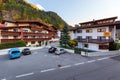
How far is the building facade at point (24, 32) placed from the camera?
105 ft

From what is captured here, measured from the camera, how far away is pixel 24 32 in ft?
118

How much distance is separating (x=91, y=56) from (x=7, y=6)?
2742 inches

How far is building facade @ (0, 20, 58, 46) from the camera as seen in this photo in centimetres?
3205

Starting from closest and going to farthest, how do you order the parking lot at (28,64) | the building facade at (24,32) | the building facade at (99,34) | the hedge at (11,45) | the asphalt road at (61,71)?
the asphalt road at (61,71) < the parking lot at (28,64) < the hedge at (11,45) < the building facade at (99,34) < the building facade at (24,32)

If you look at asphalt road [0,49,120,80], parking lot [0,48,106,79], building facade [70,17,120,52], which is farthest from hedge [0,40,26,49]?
building facade [70,17,120,52]

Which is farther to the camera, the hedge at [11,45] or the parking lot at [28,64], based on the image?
the hedge at [11,45]

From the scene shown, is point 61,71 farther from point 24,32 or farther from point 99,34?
point 24,32

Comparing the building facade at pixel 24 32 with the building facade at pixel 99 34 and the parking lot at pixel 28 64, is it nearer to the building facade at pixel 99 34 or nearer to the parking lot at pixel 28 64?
the parking lot at pixel 28 64

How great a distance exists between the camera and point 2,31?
30.6 meters

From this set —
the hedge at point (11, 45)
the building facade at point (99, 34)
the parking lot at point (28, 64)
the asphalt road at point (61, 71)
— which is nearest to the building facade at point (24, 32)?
the hedge at point (11, 45)

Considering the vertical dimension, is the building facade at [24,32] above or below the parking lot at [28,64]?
above

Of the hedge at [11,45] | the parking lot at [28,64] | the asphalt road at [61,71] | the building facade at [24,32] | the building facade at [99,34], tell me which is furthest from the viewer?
the building facade at [24,32]

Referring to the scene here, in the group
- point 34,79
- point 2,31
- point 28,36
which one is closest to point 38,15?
point 28,36

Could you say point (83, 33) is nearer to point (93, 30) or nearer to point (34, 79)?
point (93, 30)
